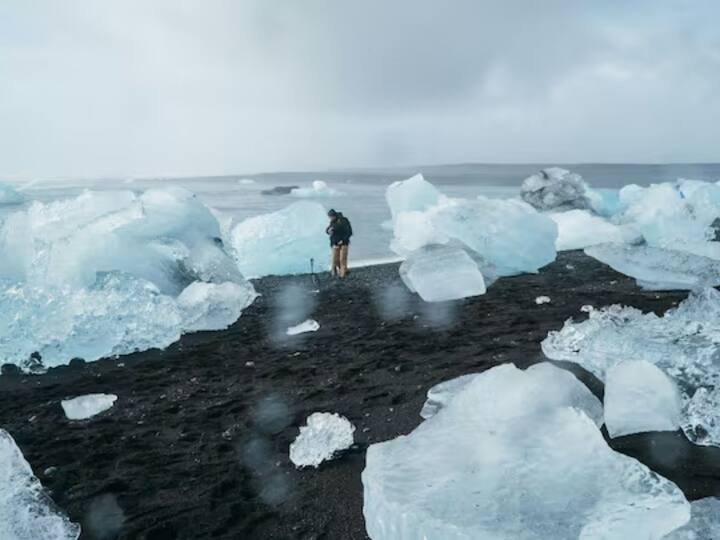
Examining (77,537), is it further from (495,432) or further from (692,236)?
(692,236)

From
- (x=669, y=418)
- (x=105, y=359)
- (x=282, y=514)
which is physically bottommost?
(x=105, y=359)

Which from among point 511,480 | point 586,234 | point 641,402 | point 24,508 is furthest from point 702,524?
point 586,234

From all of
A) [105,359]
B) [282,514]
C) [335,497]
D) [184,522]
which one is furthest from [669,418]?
[105,359]

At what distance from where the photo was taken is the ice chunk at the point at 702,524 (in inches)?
96.9

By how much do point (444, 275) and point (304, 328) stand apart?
2.41 meters

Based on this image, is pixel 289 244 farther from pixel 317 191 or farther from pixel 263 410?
pixel 317 191

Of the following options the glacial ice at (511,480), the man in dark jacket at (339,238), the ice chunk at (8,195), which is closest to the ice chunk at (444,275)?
the man in dark jacket at (339,238)

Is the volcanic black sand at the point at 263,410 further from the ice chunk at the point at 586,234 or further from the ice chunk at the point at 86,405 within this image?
the ice chunk at the point at 586,234

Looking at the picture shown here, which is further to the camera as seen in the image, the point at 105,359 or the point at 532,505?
the point at 105,359

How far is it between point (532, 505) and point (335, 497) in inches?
51.1

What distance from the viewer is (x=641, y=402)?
12.0 ft

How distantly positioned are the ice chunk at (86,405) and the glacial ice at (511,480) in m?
3.31

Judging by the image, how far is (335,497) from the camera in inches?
134

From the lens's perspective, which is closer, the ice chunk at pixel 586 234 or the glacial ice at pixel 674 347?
the glacial ice at pixel 674 347
